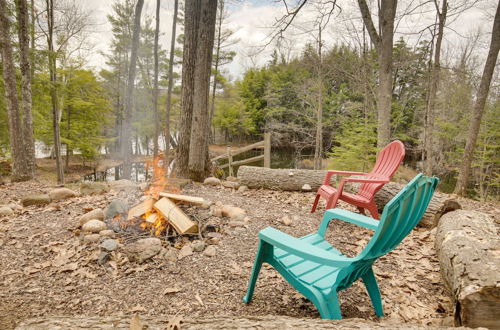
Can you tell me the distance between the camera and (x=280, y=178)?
4.94 meters

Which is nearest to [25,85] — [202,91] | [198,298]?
[202,91]

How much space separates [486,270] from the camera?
5.21ft

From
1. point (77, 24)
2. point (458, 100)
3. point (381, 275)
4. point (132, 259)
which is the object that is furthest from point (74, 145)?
point (458, 100)

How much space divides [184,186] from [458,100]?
45.2ft

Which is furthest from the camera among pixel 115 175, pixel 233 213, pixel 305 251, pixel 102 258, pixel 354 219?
pixel 115 175

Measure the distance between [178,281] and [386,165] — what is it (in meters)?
2.95

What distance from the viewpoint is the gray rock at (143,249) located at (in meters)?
2.27

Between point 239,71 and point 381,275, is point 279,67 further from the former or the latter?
point 381,275

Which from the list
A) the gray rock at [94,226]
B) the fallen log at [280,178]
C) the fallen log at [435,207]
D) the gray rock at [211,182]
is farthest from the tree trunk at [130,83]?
the fallen log at [435,207]

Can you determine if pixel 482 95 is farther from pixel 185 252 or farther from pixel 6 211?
pixel 6 211

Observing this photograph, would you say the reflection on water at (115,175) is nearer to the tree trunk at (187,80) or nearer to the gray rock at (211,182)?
the tree trunk at (187,80)

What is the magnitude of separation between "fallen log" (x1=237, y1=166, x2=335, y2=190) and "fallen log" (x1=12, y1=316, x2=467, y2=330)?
12.3 ft

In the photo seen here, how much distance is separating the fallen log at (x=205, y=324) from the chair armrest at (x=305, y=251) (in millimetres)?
291

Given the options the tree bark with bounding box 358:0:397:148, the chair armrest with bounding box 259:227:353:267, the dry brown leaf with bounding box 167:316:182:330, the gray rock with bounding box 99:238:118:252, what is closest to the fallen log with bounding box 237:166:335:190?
the tree bark with bounding box 358:0:397:148
